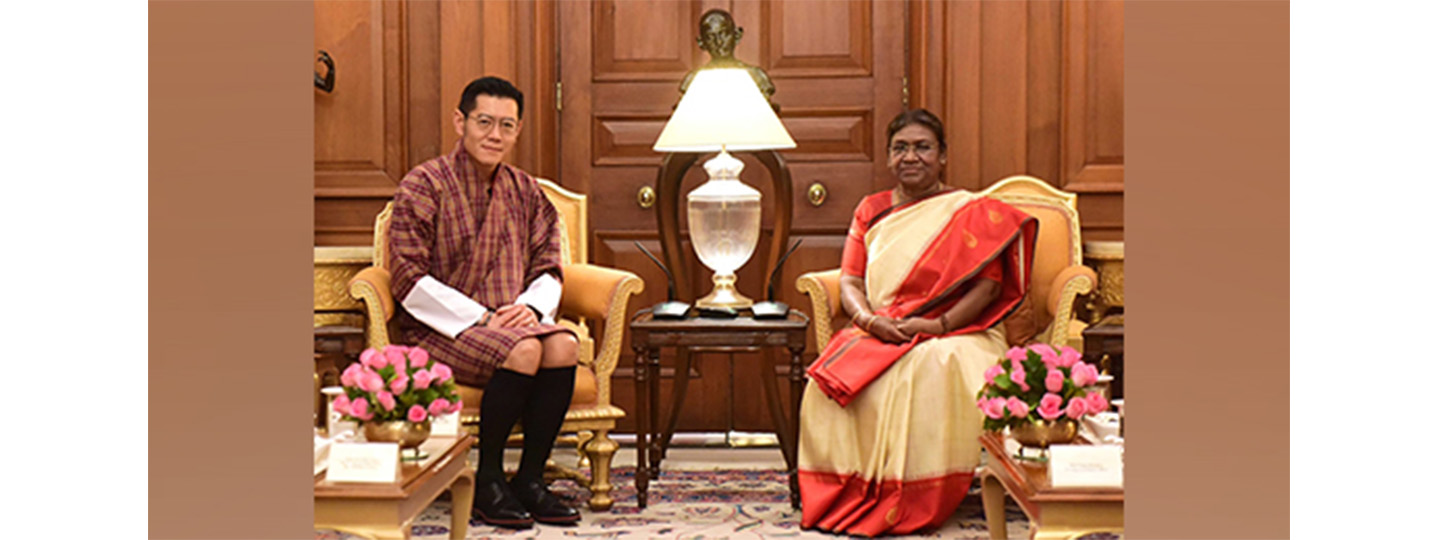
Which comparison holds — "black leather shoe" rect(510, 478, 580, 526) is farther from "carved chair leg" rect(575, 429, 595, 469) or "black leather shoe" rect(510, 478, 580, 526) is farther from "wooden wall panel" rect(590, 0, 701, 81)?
"wooden wall panel" rect(590, 0, 701, 81)

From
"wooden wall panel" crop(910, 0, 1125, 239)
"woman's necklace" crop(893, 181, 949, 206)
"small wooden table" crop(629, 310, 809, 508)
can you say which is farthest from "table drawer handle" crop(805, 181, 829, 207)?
"small wooden table" crop(629, 310, 809, 508)

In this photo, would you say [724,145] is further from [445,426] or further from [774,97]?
[445,426]

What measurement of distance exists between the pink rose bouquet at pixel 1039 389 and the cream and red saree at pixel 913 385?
0.75 meters

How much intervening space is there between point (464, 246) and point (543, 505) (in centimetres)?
71

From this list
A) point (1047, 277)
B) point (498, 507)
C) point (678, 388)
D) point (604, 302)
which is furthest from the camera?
point (1047, 277)

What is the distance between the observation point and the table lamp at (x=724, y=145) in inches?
130

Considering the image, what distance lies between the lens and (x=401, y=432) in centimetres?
204

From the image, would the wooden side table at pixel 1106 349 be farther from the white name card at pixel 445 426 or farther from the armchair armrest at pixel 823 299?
the white name card at pixel 445 426

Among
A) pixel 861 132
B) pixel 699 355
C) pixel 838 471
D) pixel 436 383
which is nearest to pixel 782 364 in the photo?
pixel 699 355

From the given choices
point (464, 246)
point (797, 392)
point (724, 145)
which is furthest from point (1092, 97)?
point (464, 246)

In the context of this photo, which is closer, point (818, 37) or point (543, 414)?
point (543, 414)

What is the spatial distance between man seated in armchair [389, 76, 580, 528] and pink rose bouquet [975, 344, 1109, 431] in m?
1.23
